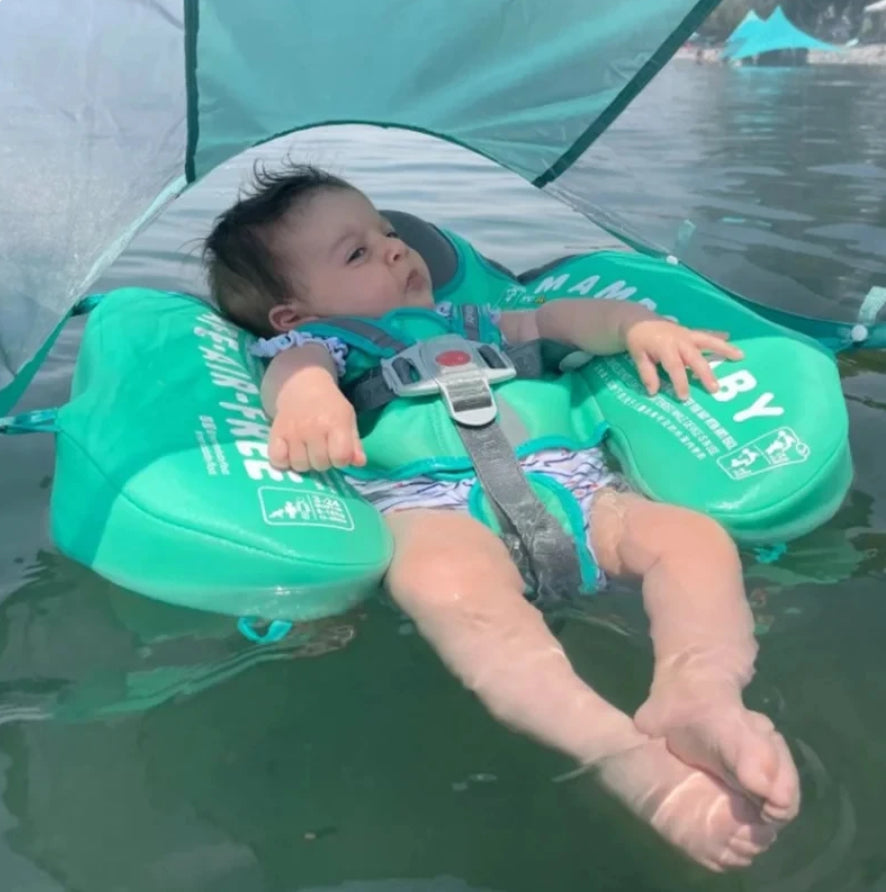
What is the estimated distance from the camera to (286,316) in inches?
92.4

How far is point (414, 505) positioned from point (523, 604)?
0.43 metres

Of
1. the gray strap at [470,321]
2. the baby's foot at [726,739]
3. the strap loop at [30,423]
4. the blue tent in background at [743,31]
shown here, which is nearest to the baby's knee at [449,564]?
the baby's foot at [726,739]

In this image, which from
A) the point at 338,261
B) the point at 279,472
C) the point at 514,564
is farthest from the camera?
the point at 338,261

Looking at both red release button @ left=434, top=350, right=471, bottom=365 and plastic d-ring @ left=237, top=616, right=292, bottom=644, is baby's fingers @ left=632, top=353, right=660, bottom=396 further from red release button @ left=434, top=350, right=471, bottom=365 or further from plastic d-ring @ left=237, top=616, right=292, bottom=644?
plastic d-ring @ left=237, top=616, right=292, bottom=644

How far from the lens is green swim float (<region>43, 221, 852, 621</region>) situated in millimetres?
1765

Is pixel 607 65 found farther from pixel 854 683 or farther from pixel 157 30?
pixel 854 683

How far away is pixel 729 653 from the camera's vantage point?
1.48 meters

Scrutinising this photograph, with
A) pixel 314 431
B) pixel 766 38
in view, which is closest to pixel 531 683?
pixel 314 431

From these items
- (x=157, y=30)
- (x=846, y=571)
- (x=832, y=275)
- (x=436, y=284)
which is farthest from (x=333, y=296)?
(x=832, y=275)

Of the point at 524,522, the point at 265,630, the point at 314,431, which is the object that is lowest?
the point at 265,630

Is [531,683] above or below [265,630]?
above

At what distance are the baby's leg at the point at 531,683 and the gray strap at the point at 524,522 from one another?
0.18 ft

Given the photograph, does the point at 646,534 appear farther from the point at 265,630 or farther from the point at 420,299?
the point at 420,299

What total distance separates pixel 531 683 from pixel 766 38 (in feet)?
8.80
